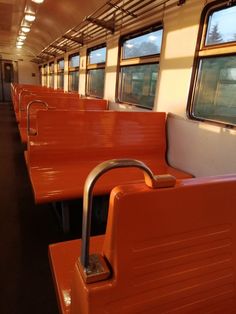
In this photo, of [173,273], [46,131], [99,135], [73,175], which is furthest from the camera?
[99,135]

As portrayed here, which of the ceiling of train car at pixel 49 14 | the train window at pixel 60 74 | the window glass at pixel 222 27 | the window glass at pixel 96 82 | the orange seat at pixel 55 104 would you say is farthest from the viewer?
the train window at pixel 60 74

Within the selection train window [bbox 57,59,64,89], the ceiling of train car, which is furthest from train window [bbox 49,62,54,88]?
the ceiling of train car

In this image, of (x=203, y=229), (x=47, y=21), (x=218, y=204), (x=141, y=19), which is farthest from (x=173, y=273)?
(x=47, y=21)

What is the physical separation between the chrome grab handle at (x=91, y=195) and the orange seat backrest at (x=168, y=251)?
3 cm

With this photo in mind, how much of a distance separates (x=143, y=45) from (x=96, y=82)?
2.45 metres

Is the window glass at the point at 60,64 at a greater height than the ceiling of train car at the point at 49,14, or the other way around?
the ceiling of train car at the point at 49,14

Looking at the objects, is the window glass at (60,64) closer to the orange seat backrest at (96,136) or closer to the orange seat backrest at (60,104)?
the orange seat backrest at (60,104)

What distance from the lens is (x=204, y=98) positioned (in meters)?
2.67

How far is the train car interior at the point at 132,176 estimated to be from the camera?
836 millimetres

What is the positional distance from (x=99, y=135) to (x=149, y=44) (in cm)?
176

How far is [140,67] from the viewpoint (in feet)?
13.2

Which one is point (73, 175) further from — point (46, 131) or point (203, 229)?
point (203, 229)

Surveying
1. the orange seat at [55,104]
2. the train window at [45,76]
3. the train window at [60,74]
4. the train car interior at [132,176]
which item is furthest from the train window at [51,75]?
the orange seat at [55,104]

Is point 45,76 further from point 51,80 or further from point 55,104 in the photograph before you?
point 55,104
